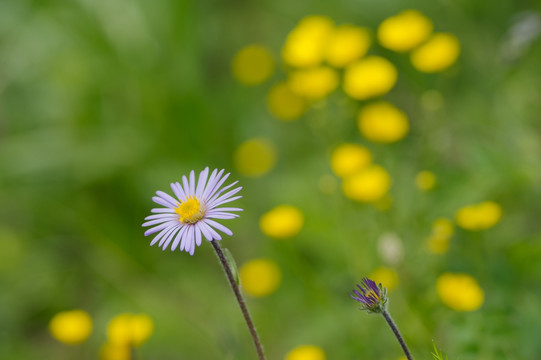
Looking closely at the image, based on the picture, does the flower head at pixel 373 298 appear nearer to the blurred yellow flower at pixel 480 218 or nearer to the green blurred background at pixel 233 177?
the green blurred background at pixel 233 177

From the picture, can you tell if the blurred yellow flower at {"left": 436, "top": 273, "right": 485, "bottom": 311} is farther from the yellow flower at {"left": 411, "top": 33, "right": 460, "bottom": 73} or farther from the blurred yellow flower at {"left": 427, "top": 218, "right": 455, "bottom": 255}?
the yellow flower at {"left": 411, "top": 33, "right": 460, "bottom": 73}

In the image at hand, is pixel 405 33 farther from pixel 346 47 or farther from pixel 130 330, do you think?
pixel 130 330

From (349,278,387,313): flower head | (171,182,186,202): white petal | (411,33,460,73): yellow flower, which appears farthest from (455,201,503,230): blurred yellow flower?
(171,182,186,202): white petal

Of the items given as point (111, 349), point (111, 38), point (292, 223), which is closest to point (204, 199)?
point (111, 349)

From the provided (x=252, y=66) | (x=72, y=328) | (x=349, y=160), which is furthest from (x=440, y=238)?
(x=252, y=66)

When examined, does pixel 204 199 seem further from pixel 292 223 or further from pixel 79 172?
pixel 79 172

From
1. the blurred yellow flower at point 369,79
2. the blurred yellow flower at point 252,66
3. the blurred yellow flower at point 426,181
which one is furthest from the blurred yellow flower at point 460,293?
the blurred yellow flower at point 252,66
